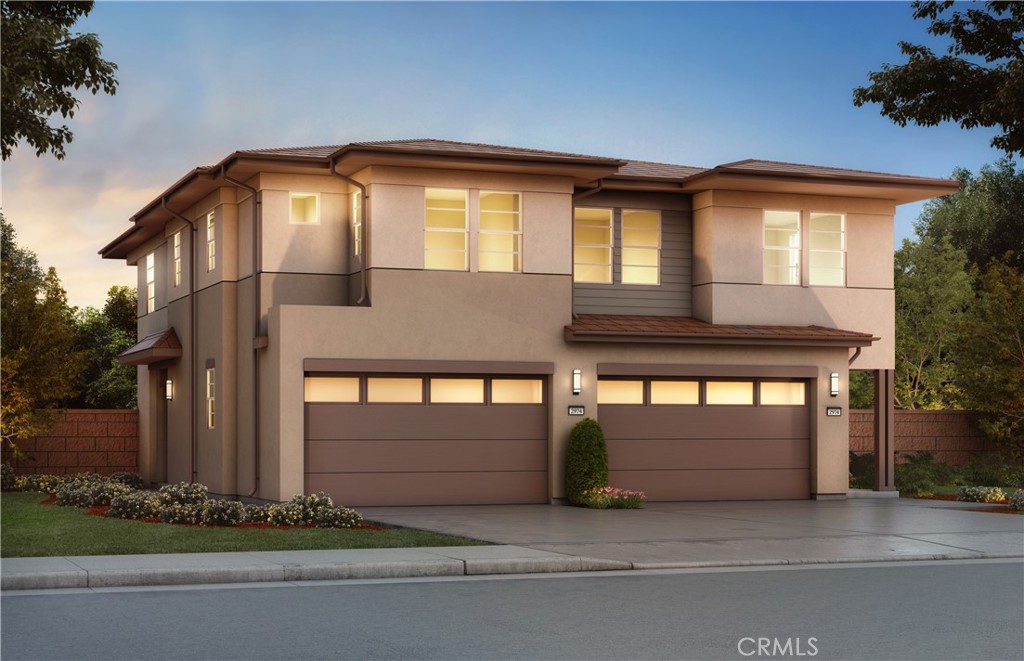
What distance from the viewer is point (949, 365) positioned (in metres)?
44.9

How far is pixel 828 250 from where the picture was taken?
26.9 metres

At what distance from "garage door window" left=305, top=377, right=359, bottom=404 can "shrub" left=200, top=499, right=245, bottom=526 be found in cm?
488

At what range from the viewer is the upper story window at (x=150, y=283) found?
31.8 metres

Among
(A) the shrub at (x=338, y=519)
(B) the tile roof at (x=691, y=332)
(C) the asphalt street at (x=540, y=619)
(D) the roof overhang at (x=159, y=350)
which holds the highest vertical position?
(B) the tile roof at (x=691, y=332)

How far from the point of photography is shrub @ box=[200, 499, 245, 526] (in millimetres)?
17891

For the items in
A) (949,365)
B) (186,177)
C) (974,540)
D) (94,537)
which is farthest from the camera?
(949,365)

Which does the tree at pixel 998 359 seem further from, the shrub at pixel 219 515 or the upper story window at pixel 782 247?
the shrub at pixel 219 515

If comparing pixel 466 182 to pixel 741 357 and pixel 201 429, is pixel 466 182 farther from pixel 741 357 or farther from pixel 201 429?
pixel 201 429

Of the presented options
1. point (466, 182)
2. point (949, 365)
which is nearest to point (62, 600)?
point (466, 182)

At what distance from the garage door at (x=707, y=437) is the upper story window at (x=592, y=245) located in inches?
95.6

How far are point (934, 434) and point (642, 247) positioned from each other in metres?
12.0

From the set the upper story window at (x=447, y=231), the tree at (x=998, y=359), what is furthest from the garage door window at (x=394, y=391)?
the tree at (x=998, y=359)

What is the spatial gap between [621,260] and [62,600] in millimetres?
16464

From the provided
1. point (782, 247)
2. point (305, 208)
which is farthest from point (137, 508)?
point (782, 247)
